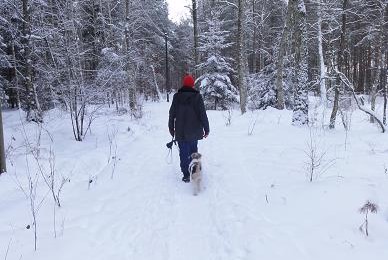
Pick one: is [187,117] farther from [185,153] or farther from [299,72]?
[299,72]

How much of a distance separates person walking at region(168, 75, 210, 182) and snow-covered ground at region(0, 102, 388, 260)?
0.70m

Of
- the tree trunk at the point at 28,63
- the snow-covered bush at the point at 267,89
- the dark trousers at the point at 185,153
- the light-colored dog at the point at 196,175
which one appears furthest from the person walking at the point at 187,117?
the snow-covered bush at the point at 267,89

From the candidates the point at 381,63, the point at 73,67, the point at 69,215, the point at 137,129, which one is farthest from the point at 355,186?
the point at 381,63

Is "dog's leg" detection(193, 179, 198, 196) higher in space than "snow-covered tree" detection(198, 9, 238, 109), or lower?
lower

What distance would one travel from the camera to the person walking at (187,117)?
683 cm

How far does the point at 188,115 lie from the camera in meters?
6.85

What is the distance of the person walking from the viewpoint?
683 centimetres

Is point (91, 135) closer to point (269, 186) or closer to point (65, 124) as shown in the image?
point (65, 124)

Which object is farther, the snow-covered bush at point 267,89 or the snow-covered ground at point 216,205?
the snow-covered bush at point 267,89

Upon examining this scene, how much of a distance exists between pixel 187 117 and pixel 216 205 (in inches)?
78.1

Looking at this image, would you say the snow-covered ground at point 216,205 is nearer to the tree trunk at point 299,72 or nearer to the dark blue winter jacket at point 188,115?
the dark blue winter jacket at point 188,115

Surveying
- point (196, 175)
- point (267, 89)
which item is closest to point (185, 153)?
point (196, 175)

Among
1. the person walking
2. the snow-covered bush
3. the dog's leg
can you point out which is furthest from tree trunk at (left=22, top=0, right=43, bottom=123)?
the snow-covered bush

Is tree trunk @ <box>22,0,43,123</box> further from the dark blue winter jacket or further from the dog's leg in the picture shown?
the dog's leg
